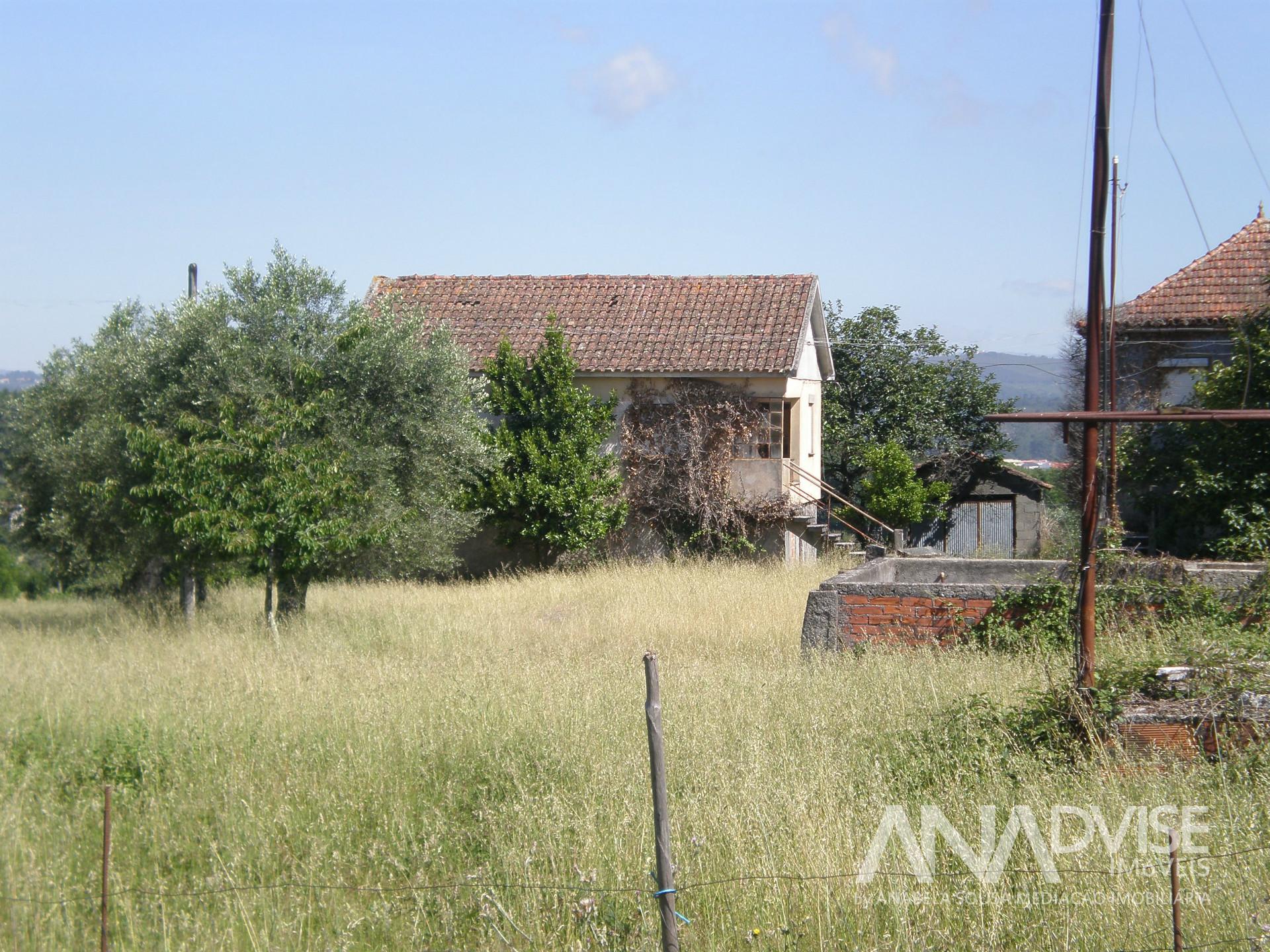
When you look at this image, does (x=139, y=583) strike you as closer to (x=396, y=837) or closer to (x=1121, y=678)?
(x=396, y=837)

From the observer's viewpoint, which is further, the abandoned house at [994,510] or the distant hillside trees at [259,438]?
the abandoned house at [994,510]

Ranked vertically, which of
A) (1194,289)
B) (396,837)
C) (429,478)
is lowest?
(396,837)

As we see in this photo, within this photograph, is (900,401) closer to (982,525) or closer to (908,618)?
(982,525)

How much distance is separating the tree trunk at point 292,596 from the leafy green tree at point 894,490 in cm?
1878

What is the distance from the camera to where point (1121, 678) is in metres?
6.70

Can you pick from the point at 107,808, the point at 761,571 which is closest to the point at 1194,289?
the point at 761,571

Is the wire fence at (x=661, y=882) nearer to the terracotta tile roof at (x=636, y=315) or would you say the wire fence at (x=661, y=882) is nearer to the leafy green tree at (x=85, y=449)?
the leafy green tree at (x=85, y=449)

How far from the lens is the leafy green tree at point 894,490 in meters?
29.3

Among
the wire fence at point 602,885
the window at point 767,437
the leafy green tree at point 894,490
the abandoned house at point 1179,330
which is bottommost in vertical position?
the wire fence at point 602,885

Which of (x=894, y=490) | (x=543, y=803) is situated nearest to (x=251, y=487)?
(x=543, y=803)

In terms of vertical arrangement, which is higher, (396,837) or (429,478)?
(429,478)

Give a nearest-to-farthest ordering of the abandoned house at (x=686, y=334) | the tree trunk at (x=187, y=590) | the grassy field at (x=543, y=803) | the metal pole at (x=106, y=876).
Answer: the metal pole at (x=106, y=876)
the grassy field at (x=543, y=803)
the tree trunk at (x=187, y=590)
the abandoned house at (x=686, y=334)

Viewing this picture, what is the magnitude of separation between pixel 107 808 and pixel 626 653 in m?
6.74

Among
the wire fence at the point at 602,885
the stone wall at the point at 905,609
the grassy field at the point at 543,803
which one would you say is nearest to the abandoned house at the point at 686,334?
the stone wall at the point at 905,609
